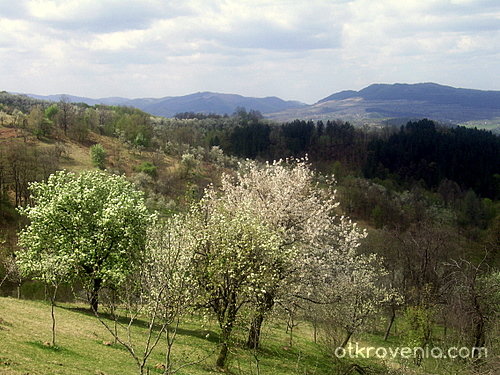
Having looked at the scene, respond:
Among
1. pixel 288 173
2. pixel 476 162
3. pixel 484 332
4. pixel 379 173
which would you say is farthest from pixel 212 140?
pixel 484 332

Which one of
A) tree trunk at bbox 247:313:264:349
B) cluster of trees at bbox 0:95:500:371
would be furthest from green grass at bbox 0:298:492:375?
cluster of trees at bbox 0:95:500:371

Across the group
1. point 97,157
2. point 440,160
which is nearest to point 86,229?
point 97,157

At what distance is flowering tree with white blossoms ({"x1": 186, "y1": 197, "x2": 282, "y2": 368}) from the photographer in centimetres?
1952

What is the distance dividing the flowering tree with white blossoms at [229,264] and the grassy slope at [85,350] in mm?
2356

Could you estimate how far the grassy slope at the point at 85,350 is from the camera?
16781 millimetres

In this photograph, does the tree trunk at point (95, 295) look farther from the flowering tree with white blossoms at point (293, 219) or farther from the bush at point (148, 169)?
the bush at point (148, 169)

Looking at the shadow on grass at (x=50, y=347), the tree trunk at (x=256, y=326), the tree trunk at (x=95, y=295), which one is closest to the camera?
the tree trunk at (x=95, y=295)

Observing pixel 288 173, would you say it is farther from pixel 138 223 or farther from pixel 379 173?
pixel 379 173

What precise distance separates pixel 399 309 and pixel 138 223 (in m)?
35.5

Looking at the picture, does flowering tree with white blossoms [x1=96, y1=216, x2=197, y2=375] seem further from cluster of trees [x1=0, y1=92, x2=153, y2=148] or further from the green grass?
cluster of trees [x1=0, y1=92, x2=153, y2=148]

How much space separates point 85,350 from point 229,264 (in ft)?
27.6

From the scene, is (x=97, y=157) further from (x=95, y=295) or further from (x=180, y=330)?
(x=95, y=295)

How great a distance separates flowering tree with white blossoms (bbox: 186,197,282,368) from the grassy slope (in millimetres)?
2356

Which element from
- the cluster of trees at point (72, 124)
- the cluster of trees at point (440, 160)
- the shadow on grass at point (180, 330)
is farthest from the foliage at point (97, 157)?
the cluster of trees at point (440, 160)
